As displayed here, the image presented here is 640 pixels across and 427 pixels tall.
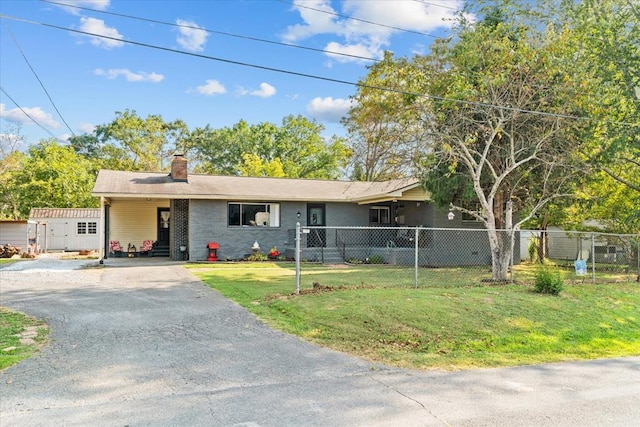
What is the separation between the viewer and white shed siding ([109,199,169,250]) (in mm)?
22125

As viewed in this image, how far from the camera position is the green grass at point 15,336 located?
225 inches

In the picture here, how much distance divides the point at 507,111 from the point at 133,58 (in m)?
12.5

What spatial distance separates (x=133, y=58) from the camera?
52.0 feet

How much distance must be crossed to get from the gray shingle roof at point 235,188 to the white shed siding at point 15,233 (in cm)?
512

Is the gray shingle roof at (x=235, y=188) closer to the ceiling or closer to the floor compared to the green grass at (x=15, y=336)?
closer to the ceiling

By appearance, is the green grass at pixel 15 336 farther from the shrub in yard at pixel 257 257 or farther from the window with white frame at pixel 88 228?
the window with white frame at pixel 88 228

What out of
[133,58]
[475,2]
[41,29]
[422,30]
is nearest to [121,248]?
[133,58]

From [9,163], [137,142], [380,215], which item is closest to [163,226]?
[380,215]

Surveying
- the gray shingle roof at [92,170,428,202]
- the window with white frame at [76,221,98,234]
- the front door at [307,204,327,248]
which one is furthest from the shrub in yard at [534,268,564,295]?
the window with white frame at [76,221,98,234]

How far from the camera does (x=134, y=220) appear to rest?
22.4 m

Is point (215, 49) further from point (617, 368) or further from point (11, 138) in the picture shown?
point (11, 138)

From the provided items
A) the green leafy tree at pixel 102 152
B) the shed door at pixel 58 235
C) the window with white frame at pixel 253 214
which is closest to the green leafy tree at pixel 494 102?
the window with white frame at pixel 253 214

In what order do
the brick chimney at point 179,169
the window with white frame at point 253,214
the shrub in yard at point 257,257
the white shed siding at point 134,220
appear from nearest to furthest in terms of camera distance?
1. the shrub in yard at point 257,257
2. the window with white frame at point 253,214
3. the brick chimney at point 179,169
4. the white shed siding at point 134,220

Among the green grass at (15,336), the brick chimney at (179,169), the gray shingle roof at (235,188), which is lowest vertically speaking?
the green grass at (15,336)
